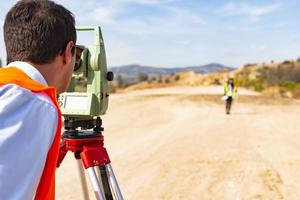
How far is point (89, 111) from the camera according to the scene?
2729 millimetres

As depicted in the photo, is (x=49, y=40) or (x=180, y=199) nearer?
(x=49, y=40)

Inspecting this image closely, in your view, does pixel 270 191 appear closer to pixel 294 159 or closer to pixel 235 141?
pixel 294 159

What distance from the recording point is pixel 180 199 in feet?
18.1

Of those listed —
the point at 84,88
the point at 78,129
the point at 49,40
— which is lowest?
the point at 78,129

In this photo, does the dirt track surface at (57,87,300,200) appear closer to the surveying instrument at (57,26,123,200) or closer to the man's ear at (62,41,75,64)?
the surveying instrument at (57,26,123,200)

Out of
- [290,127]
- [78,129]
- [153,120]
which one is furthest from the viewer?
[153,120]

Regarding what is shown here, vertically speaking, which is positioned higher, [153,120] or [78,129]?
[78,129]

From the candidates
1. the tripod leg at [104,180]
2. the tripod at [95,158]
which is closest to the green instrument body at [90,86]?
the tripod at [95,158]

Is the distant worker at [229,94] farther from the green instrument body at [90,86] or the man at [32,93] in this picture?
the man at [32,93]

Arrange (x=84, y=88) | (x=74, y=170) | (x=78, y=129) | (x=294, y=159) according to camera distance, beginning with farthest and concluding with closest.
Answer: (x=294, y=159), (x=74, y=170), (x=84, y=88), (x=78, y=129)

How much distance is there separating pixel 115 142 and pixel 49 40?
9.09 metres

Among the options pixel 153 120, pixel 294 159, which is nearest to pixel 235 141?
pixel 294 159

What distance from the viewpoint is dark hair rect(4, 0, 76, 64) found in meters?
1.23

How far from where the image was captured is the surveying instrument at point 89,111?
7.83 feet
